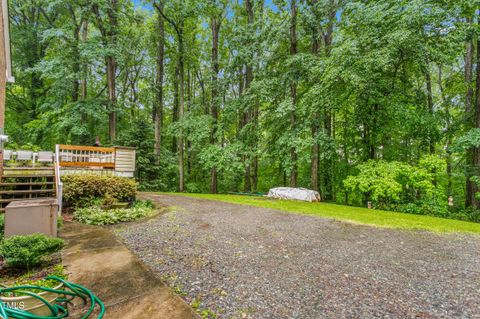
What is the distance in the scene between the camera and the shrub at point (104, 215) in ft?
16.6

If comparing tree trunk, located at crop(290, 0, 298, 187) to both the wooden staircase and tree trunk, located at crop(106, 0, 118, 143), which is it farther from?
tree trunk, located at crop(106, 0, 118, 143)

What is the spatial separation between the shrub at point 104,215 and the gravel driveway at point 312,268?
709 mm

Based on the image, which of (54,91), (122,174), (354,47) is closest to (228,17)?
(354,47)

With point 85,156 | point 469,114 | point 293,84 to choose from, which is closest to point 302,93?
point 293,84

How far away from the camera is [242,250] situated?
145 inches

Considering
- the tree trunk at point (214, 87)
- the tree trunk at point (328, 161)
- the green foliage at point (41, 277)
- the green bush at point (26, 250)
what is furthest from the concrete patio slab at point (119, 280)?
the tree trunk at point (328, 161)

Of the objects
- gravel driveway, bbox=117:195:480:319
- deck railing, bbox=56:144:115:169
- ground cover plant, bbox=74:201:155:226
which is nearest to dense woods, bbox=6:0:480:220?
gravel driveway, bbox=117:195:480:319

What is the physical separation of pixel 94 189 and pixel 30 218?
295cm

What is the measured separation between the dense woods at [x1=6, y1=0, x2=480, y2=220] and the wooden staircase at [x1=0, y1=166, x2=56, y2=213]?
6.45 meters

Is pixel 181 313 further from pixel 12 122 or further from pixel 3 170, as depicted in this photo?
pixel 12 122

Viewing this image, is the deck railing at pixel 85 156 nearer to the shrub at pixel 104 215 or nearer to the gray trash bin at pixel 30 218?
the shrub at pixel 104 215

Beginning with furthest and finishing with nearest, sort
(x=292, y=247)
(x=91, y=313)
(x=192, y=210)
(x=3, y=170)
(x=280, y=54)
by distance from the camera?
(x=280, y=54) < (x=192, y=210) < (x=3, y=170) < (x=292, y=247) < (x=91, y=313)

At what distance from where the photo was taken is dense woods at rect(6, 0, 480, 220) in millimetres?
8273

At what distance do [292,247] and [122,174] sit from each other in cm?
604
